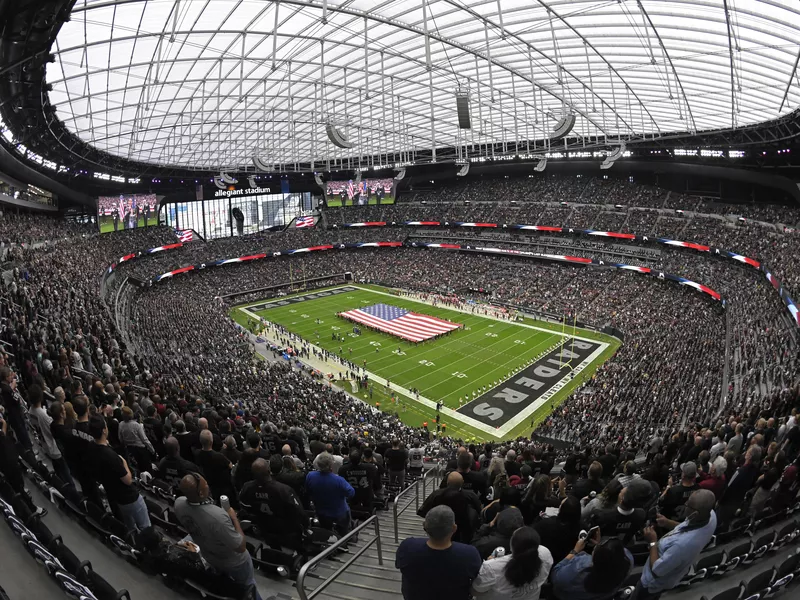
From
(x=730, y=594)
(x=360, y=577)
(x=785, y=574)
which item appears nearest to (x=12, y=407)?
(x=360, y=577)

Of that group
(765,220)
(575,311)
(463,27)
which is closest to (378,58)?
(463,27)

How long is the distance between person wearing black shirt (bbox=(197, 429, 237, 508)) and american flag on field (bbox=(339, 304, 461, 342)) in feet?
116

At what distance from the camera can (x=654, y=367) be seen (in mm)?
30109

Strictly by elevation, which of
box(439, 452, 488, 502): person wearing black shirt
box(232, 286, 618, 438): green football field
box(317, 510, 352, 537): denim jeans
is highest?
box(439, 452, 488, 502): person wearing black shirt

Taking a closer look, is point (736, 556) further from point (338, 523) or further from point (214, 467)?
point (214, 467)

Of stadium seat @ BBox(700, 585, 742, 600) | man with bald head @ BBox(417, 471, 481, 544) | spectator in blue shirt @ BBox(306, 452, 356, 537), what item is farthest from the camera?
spectator in blue shirt @ BBox(306, 452, 356, 537)

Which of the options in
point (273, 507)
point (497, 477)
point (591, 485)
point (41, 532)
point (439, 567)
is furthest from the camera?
point (497, 477)

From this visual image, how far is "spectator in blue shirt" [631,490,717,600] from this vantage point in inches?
167

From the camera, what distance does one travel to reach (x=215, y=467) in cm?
650

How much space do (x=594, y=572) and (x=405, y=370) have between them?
3259 cm

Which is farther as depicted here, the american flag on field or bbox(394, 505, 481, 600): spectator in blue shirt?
the american flag on field

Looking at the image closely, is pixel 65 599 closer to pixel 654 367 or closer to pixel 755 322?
pixel 654 367

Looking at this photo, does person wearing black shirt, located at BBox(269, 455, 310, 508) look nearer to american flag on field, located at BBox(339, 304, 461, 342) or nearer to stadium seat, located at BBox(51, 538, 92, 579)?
stadium seat, located at BBox(51, 538, 92, 579)

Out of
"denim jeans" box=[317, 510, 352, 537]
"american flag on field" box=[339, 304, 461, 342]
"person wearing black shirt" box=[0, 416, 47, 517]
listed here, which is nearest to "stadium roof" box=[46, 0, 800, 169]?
"person wearing black shirt" box=[0, 416, 47, 517]
